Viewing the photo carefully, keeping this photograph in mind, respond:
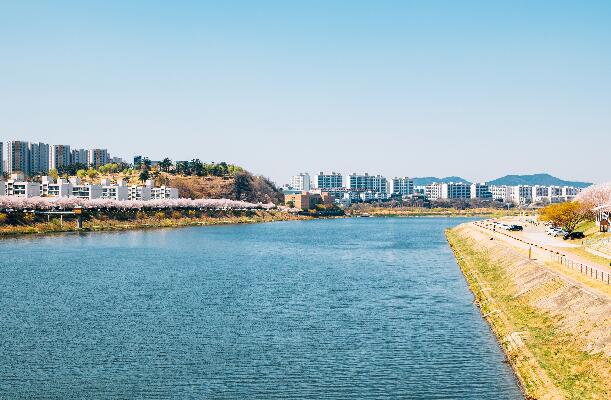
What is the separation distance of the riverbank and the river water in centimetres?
4529

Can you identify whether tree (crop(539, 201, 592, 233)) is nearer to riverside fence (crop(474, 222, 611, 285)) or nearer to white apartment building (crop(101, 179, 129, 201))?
riverside fence (crop(474, 222, 611, 285))

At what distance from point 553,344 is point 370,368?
8156 millimetres

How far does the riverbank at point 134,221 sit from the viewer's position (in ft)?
349

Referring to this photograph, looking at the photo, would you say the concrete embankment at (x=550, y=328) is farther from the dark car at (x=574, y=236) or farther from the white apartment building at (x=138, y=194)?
the white apartment building at (x=138, y=194)

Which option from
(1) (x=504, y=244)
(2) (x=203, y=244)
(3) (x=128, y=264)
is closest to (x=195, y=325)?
(3) (x=128, y=264)

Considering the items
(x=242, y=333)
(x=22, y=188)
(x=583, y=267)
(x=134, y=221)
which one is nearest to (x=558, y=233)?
(x=583, y=267)

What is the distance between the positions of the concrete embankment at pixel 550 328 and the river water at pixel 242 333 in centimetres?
105

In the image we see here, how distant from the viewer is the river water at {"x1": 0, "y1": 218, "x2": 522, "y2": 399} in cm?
2484

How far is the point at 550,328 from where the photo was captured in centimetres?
3094

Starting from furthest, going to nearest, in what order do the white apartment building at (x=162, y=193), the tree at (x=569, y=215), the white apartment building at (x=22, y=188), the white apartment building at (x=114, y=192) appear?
the white apartment building at (x=162, y=193) < the white apartment building at (x=114, y=192) < the white apartment building at (x=22, y=188) < the tree at (x=569, y=215)

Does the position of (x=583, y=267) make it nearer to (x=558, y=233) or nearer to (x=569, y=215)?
(x=558, y=233)

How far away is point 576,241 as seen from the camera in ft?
219

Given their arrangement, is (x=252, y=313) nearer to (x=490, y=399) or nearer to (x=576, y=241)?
(x=490, y=399)

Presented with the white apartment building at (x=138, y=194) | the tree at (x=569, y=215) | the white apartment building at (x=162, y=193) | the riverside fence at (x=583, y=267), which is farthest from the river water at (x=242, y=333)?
the white apartment building at (x=162, y=193)
